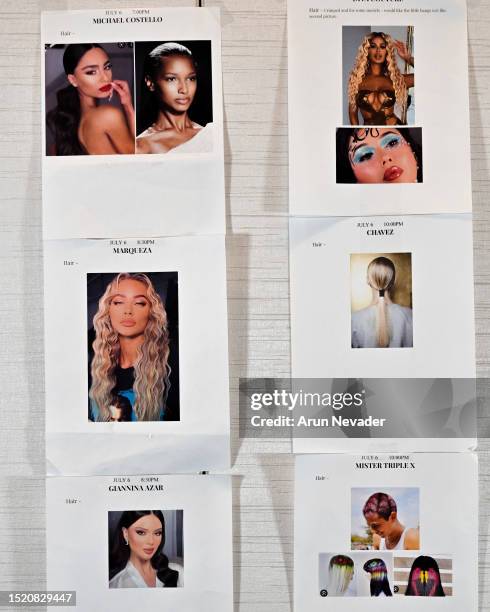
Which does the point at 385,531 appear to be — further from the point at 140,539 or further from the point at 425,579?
the point at 140,539

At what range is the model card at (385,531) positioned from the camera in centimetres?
75

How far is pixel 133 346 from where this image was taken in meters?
0.75

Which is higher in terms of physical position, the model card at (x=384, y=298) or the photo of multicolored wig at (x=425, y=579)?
the model card at (x=384, y=298)

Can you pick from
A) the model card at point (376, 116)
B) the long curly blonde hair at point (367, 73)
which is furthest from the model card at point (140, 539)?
the long curly blonde hair at point (367, 73)

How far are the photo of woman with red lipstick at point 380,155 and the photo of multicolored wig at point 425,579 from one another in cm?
45

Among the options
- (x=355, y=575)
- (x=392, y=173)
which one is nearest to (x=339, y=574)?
(x=355, y=575)

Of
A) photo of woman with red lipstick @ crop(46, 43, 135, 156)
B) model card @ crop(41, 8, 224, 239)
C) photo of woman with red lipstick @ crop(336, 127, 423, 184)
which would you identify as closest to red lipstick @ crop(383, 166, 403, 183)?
photo of woman with red lipstick @ crop(336, 127, 423, 184)

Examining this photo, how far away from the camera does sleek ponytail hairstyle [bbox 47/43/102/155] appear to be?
2.49 ft

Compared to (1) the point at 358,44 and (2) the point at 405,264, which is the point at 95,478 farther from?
(1) the point at 358,44

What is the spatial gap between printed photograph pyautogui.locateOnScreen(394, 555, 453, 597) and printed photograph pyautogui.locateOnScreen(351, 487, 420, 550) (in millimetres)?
20

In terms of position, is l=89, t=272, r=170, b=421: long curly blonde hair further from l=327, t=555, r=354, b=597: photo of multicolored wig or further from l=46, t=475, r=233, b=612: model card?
l=327, t=555, r=354, b=597: photo of multicolored wig

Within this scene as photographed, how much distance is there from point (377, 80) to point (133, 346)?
1.41 ft

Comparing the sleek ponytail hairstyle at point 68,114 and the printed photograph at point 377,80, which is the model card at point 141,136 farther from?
the printed photograph at point 377,80

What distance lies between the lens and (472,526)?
2.47ft
